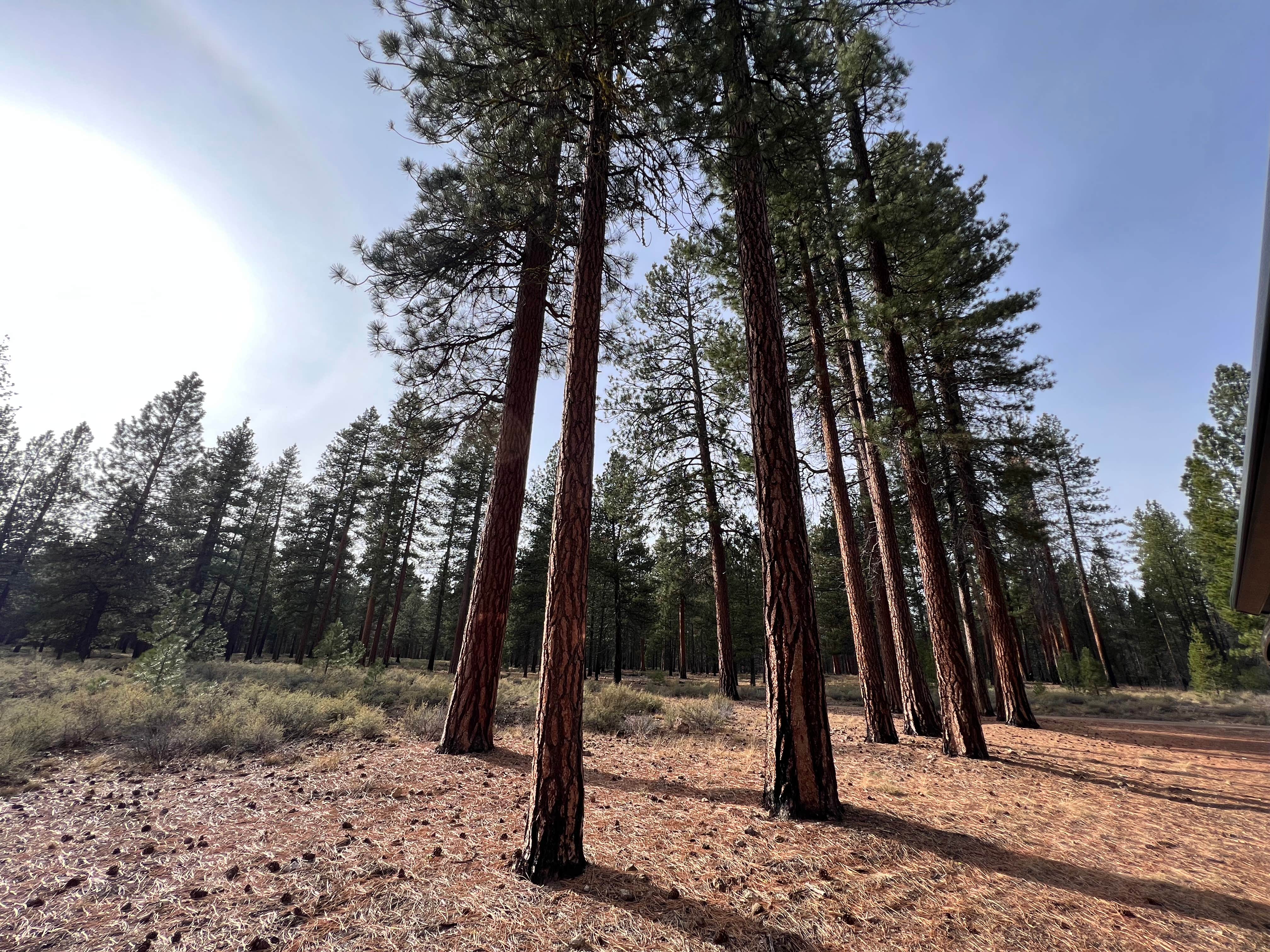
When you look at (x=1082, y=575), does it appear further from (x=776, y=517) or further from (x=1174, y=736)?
(x=776, y=517)

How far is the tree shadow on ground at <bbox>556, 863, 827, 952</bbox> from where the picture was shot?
2658 millimetres

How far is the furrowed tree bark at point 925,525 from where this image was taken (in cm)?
725

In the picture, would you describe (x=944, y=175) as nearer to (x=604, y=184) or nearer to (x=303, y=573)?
(x=604, y=184)

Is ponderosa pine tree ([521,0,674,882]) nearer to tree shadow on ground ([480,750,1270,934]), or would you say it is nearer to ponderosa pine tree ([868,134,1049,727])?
tree shadow on ground ([480,750,1270,934])

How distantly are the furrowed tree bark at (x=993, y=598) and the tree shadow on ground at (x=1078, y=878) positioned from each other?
8410mm

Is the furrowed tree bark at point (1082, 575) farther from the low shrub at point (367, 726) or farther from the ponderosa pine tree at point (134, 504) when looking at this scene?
the ponderosa pine tree at point (134, 504)

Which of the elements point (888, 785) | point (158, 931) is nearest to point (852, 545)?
point (888, 785)

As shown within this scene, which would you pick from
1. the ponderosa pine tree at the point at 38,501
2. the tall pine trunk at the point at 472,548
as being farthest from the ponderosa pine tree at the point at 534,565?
the ponderosa pine tree at the point at 38,501

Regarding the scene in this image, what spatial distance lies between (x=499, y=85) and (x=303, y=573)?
31803 mm

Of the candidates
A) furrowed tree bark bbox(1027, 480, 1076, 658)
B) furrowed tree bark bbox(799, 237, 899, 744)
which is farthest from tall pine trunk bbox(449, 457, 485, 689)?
furrowed tree bark bbox(1027, 480, 1076, 658)

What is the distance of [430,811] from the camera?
4527 millimetres

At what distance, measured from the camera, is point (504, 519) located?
729 centimetres

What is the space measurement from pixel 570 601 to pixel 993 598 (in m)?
11.6

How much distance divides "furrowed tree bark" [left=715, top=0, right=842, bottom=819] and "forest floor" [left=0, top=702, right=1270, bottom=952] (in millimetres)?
500
